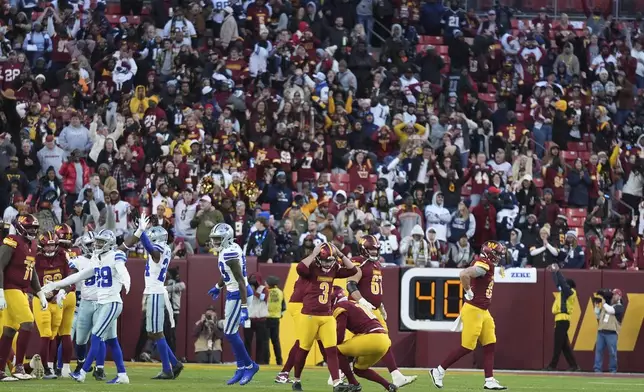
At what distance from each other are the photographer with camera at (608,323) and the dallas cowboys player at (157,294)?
9.09 m

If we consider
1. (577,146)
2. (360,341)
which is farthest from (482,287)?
(577,146)

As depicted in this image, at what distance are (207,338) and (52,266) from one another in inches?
235

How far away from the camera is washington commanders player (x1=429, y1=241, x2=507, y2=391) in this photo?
58.2ft

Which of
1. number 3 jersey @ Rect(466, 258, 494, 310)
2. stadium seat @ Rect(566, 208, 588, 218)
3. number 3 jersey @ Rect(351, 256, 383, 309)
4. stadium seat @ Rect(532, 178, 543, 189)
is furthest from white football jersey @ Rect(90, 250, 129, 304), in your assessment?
stadium seat @ Rect(566, 208, 588, 218)

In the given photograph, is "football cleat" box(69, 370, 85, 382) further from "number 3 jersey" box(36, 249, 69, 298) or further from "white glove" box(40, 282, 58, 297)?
"number 3 jersey" box(36, 249, 69, 298)

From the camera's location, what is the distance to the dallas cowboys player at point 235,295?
17.7 meters

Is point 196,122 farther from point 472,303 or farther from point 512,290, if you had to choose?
point 472,303

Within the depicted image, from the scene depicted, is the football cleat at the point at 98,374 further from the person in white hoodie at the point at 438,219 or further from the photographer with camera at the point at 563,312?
the photographer with camera at the point at 563,312

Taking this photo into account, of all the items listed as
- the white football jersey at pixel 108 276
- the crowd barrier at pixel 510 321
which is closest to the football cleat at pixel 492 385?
the white football jersey at pixel 108 276

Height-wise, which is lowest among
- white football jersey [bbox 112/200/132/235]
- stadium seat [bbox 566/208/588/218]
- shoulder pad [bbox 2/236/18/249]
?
shoulder pad [bbox 2/236/18/249]

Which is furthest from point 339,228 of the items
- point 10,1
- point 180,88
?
point 10,1

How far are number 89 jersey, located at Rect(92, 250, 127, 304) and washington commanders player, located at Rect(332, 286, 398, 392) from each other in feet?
9.87

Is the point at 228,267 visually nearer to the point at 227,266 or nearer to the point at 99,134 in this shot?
the point at 227,266

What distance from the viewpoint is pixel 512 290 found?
25469mm
